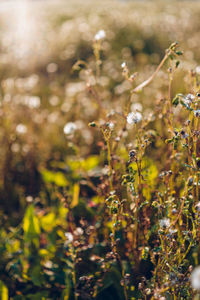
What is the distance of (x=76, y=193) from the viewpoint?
7.31 ft

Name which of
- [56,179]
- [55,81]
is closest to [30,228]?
[56,179]

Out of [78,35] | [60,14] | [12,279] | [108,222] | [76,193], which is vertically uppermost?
[60,14]

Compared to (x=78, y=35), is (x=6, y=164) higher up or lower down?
lower down

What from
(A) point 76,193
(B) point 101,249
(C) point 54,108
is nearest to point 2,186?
(A) point 76,193

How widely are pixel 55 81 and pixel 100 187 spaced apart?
3.19 meters

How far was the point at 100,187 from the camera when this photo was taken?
1726 millimetres

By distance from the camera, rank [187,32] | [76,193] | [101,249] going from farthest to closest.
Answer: [187,32] < [76,193] < [101,249]

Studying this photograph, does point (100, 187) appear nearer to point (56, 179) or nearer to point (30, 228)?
point (30, 228)

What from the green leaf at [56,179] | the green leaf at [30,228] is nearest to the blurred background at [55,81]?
the green leaf at [56,179]

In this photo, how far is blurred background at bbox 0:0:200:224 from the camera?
267 centimetres

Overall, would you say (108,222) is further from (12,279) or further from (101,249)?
(12,279)

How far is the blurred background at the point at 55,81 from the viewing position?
2.67 meters

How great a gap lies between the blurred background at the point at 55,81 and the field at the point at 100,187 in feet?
0.06

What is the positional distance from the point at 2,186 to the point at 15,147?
448 mm
